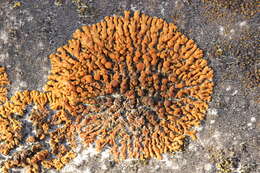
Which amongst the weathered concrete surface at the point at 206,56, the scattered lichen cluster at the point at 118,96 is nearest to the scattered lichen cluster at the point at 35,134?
the scattered lichen cluster at the point at 118,96

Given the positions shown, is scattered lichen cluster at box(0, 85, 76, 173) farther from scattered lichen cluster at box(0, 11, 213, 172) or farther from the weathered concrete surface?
the weathered concrete surface

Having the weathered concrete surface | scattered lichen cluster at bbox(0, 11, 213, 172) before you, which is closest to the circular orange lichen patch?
scattered lichen cluster at bbox(0, 11, 213, 172)

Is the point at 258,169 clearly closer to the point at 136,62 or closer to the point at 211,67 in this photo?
the point at 211,67

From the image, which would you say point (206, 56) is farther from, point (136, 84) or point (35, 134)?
point (35, 134)

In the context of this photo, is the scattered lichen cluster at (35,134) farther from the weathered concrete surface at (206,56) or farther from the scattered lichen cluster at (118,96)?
the weathered concrete surface at (206,56)

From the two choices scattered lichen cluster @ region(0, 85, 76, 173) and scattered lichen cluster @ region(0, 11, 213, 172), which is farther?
scattered lichen cluster @ region(0, 85, 76, 173)
